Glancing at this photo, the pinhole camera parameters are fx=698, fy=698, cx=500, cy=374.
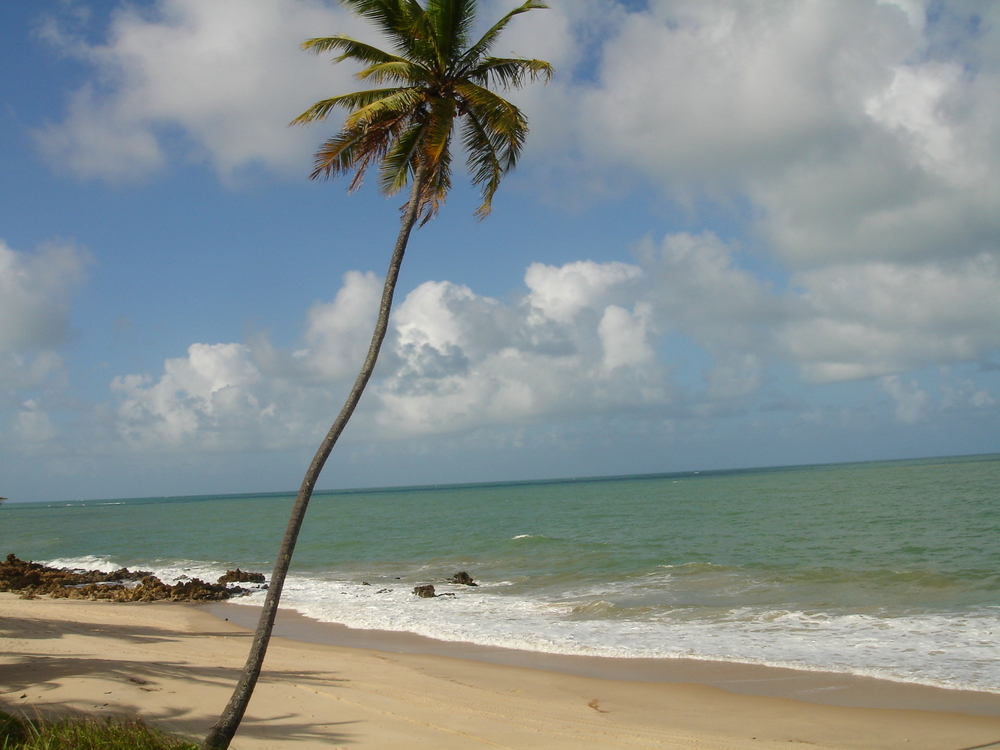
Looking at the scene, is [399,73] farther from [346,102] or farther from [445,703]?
[445,703]

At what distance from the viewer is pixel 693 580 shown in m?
20.8

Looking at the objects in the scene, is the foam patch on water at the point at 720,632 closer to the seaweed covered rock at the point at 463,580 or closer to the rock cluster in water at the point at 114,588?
the seaweed covered rock at the point at 463,580

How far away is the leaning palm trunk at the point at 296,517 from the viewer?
19.4 feet

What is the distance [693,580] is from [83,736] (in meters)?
18.0

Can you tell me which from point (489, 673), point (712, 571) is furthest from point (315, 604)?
point (712, 571)

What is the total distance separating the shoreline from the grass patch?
741 cm

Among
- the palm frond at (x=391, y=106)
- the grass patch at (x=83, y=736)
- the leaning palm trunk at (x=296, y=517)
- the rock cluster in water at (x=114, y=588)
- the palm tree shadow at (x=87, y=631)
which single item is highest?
the palm frond at (x=391, y=106)

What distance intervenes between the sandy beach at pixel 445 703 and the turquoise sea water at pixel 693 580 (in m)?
1.90

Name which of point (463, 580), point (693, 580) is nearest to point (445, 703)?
point (693, 580)

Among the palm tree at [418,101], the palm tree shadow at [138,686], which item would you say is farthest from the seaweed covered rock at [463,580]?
the palm tree at [418,101]

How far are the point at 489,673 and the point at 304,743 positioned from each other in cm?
494

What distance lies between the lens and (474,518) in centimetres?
5700

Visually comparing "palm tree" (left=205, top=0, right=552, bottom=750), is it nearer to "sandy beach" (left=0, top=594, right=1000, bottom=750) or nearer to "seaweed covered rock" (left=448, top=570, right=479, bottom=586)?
"sandy beach" (left=0, top=594, right=1000, bottom=750)

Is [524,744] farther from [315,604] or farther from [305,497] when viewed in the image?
[315,604]
